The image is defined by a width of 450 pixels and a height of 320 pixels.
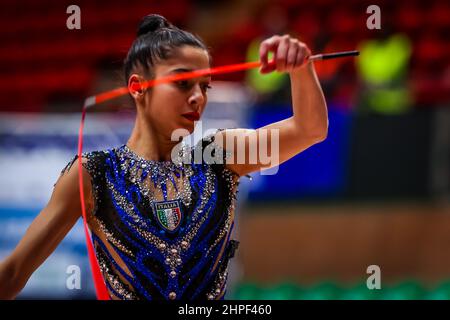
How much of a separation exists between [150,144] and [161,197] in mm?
131

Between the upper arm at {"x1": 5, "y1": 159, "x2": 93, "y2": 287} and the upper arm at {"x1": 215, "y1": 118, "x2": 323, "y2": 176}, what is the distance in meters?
0.32

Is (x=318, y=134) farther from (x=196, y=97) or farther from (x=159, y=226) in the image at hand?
(x=159, y=226)

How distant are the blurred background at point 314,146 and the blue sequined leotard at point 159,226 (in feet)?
5.85

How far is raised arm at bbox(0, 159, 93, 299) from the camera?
1640 millimetres

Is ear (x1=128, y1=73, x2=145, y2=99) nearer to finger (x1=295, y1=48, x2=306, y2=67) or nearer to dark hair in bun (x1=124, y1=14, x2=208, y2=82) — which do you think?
dark hair in bun (x1=124, y1=14, x2=208, y2=82)

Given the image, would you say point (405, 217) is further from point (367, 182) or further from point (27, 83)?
point (27, 83)

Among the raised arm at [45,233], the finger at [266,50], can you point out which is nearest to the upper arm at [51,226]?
the raised arm at [45,233]

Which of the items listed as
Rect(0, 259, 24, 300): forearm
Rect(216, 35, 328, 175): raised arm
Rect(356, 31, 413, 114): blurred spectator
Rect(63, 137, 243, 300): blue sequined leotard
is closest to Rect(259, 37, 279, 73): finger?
Rect(216, 35, 328, 175): raised arm

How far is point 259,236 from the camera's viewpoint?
5211 mm

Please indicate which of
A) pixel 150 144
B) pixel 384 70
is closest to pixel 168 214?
pixel 150 144

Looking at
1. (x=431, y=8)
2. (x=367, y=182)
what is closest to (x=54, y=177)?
(x=367, y=182)

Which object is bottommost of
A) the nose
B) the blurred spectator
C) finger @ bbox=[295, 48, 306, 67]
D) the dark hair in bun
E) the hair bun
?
the nose
